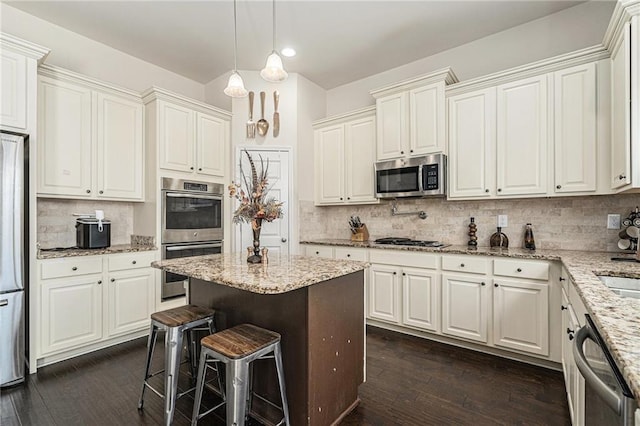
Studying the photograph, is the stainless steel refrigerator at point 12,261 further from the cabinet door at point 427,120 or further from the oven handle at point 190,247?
the cabinet door at point 427,120

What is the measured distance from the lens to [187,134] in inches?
141

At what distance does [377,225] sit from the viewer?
Answer: 404cm

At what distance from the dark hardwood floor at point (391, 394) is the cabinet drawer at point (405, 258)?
793 millimetres

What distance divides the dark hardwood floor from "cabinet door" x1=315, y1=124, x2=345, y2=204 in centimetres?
203

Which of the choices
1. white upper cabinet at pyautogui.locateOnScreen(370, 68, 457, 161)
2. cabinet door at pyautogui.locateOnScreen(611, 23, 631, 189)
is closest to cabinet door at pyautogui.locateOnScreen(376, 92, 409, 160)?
white upper cabinet at pyautogui.locateOnScreen(370, 68, 457, 161)

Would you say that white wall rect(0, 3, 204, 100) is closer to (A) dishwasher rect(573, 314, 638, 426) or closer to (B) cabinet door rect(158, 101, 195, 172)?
(B) cabinet door rect(158, 101, 195, 172)

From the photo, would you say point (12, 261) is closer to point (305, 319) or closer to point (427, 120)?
point (305, 319)

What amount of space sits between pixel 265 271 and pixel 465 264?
1.92 meters

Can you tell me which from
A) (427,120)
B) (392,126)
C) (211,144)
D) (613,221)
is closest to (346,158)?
(392,126)

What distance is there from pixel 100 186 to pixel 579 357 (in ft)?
12.3

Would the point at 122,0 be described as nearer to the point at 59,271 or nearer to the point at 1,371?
the point at 59,271

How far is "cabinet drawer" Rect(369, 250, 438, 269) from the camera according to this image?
299cm

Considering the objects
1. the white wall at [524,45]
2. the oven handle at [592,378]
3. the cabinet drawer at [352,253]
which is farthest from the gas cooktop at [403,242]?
the oven handle at [592,378]

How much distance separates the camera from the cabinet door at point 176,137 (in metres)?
3.36
